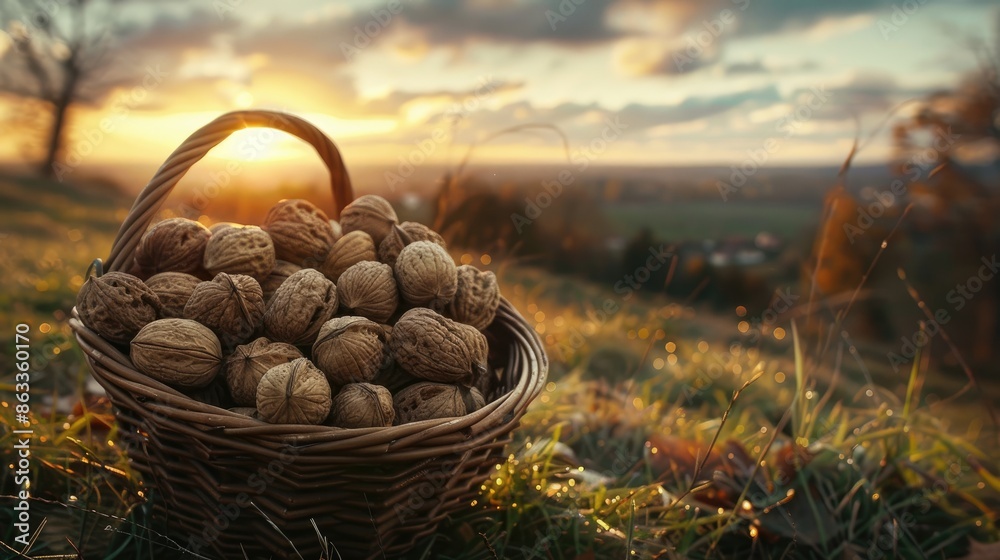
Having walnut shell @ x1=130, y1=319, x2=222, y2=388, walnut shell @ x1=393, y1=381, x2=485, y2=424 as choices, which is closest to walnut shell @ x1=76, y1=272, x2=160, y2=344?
walnut shell @ x1=130, y1=319, x2=222, y2=388

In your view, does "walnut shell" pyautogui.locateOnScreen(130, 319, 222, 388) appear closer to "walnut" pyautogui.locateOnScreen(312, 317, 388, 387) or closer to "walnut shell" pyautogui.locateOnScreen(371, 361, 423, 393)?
"walnut" pyautogui.locateOnScreen(312, 317, 388, 387)

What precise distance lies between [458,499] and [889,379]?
14.8ft

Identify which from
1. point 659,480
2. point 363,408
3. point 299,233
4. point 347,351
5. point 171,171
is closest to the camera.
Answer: point 363,408

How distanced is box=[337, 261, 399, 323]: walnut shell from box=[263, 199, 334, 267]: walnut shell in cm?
29

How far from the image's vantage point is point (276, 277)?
2.38 meters

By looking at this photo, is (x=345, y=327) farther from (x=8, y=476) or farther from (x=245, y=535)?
(x=8, y=476)

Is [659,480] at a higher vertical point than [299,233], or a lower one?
lower

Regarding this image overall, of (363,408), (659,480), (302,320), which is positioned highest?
(302,320)

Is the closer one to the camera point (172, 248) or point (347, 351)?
point (347, 351)

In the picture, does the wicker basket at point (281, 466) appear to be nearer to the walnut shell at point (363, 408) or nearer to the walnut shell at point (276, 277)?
the walnut shell at point (363, 408)

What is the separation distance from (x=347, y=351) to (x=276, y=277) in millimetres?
564

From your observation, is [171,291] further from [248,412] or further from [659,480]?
[659,480]

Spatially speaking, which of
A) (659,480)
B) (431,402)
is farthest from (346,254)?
(659,480)

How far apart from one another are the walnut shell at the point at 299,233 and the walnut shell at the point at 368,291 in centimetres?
29
